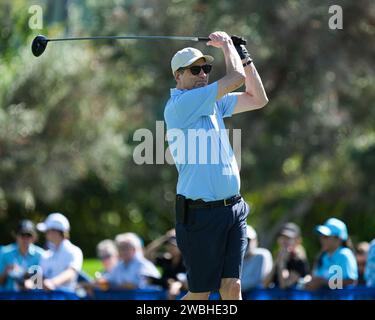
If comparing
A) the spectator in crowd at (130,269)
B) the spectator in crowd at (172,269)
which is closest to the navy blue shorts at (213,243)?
the spectator in crowd at (172,269)

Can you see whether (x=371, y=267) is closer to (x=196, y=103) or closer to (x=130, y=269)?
(x=130, y=269)

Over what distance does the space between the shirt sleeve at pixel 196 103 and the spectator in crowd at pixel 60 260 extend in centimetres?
394

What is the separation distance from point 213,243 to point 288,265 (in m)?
4.90

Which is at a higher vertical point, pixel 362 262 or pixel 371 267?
pixel 362 262

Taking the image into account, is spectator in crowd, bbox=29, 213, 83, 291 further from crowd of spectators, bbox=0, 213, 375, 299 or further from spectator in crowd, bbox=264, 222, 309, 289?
spectator in crowd, bbox=264, 222, 309, 289

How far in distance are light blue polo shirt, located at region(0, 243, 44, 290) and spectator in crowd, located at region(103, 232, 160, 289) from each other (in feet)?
3.29

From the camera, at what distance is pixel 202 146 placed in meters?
6.27

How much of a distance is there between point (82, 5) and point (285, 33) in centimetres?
589

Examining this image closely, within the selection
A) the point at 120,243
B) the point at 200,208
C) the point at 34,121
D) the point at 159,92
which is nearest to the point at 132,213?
the point at 34,121

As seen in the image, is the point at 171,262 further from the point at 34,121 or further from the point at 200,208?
the point at 34,121

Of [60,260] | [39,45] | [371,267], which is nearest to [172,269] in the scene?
[60,260]

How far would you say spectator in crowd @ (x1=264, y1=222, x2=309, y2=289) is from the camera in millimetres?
10742

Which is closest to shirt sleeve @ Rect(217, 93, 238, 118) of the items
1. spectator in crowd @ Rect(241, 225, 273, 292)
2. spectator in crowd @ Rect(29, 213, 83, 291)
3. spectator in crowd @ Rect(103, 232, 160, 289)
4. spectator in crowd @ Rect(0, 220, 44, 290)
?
spectator in crowd @ Rect(29, 213, 83, 291)

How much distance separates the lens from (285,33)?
2017cm
